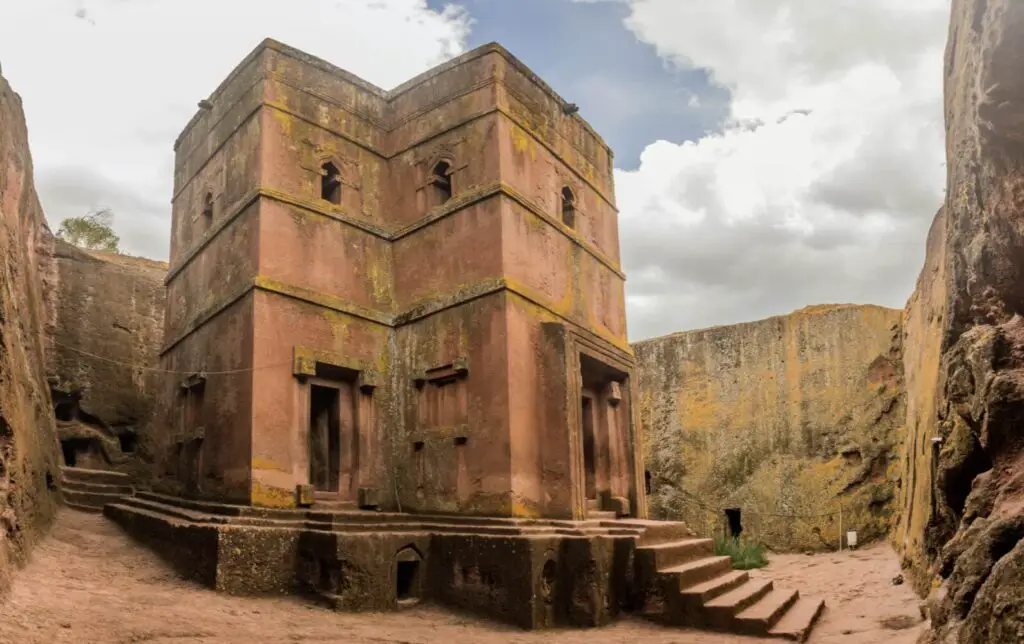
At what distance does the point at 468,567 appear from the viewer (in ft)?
27.4

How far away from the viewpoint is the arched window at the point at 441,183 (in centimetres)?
1095

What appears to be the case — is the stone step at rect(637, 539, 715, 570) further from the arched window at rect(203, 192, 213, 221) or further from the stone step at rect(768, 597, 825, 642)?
the arched window at rect(203, 192, 213, 221)

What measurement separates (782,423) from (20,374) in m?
13.8

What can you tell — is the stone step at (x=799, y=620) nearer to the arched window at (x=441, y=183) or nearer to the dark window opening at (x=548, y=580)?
the dark window opening at (x=548, y=580)

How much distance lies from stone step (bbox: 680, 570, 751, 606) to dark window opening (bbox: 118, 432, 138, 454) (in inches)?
476

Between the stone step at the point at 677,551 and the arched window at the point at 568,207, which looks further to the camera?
the arched window at the point at 568,207

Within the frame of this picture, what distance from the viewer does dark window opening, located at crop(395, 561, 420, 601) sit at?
847 cm

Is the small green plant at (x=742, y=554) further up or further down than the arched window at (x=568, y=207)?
further down

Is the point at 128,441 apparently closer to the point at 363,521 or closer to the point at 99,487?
the point at 99,487

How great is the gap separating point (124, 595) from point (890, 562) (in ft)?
36.2

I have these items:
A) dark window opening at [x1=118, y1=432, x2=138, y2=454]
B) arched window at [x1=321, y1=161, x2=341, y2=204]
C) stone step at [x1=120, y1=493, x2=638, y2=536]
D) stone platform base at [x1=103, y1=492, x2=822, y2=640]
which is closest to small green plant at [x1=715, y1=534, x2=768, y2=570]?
stone platform base at [x1=103, y1=492, x2=822, y2=640]

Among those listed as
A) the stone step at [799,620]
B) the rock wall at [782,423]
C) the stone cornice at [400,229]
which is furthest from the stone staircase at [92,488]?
the rock wall at [782,423]

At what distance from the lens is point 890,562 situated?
1230 centimetres

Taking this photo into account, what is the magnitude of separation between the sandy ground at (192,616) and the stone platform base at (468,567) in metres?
0.21
